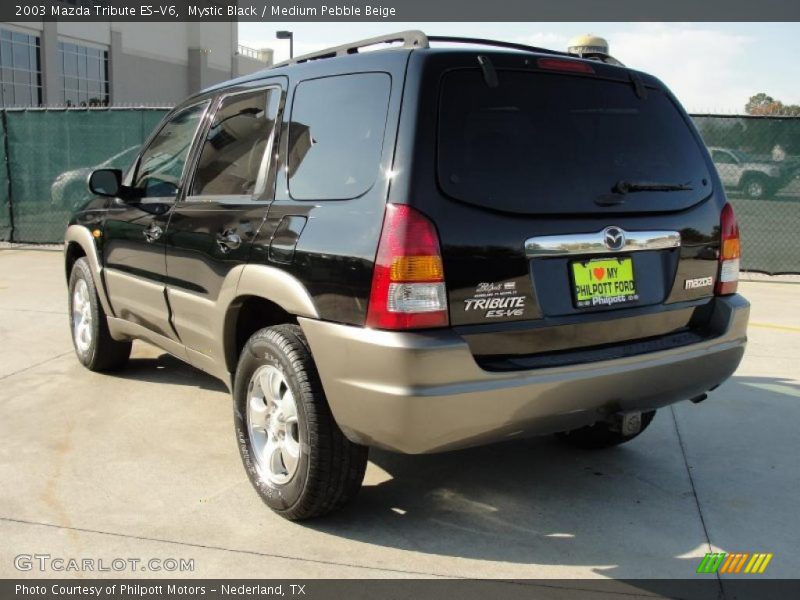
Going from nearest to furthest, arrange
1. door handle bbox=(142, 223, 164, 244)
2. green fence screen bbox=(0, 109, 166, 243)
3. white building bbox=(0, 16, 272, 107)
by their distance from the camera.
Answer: door handle bbox=(142, 223, 164, 244) → green fence screen bbox=(0, 109, 166, 243) → white building bbox=(0, 16, 272, 107)

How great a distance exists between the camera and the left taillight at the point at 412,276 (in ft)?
9.17

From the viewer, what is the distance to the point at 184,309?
423 centimetres

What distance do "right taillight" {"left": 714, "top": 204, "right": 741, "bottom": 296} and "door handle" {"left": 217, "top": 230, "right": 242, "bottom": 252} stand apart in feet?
7.03

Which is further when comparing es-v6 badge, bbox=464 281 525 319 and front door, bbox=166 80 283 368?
front door, bbox=166 80 283 368

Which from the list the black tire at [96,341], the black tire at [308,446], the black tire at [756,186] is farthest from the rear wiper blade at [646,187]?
the black tire at [756,186]

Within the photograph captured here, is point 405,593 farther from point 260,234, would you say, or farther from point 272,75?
point 272,75

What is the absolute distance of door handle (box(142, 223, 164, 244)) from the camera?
14.6 feet

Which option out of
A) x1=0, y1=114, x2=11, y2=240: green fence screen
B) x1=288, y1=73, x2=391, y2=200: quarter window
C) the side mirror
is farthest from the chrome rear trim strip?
x1=0, y1=114, x2=11, y2=240: green fence screen

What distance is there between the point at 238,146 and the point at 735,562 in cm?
287

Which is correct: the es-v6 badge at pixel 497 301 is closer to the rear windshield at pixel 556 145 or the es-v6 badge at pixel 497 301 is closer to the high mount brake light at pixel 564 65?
the rear windshield at pixel 556 145

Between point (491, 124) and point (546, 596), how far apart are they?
1.74 meters

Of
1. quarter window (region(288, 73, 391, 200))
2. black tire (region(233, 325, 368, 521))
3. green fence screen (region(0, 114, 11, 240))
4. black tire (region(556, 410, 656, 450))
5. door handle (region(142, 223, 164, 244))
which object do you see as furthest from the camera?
green fence screen (region(0, 114, 11, 240))

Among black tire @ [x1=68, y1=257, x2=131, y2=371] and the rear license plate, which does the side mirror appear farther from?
the rear license plate

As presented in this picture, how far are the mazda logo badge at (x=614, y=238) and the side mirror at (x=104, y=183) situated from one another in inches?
120
